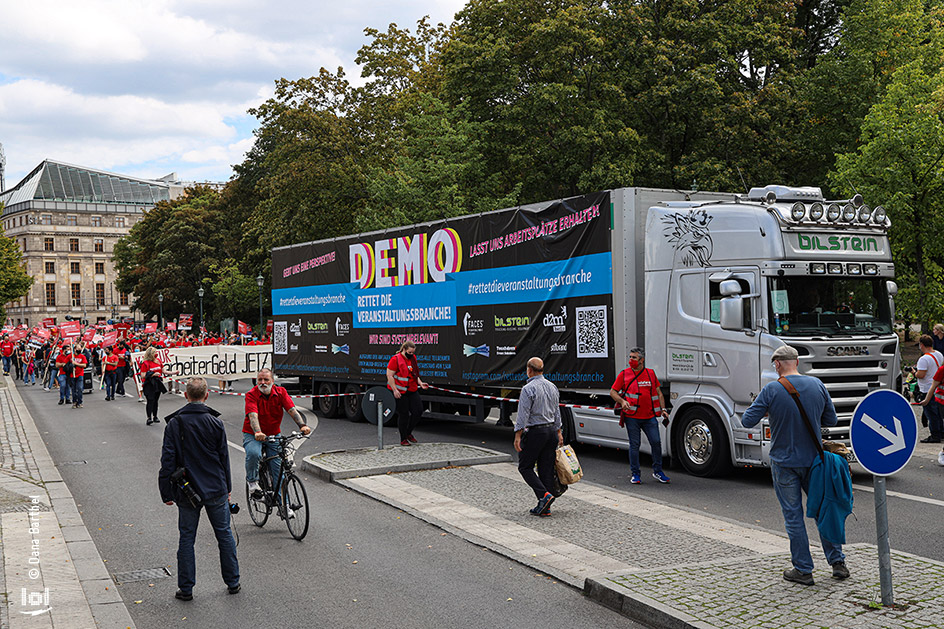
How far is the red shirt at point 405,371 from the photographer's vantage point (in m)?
15.7

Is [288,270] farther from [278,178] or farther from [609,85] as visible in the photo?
[278,178]

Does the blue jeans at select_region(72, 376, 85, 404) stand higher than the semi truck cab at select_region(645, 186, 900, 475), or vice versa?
the semi truck cab at select_region(645, 186, 900, 475)

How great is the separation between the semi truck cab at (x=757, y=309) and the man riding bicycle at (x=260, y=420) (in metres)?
5.53

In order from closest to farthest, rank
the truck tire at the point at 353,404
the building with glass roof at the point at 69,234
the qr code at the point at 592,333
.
A: the qr code at the point at 592,333
the truck tire at the point at 353,404
the building with glass roof at the point at 69,234

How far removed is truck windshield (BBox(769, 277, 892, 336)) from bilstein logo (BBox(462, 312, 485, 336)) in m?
5.76

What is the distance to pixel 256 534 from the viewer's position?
9562 mm

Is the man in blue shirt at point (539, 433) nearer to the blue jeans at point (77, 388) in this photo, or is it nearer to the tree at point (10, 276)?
the blue jeans at point (77, 388)

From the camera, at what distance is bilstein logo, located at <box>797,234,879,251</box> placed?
1184cm

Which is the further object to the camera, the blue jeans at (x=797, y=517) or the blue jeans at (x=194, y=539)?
the blue jeans at (x=194, y=539)

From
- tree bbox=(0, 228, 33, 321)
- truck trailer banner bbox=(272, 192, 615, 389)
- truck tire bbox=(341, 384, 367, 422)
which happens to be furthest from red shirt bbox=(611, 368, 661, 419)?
tree bbox=(0, 228, 33, 321)

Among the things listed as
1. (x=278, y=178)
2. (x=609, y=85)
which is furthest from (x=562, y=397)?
(x=278, y=178)

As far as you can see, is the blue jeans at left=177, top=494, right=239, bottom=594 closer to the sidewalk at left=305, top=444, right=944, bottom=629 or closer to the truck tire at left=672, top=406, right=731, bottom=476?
the sidewalk at left=305, top=444, right=944, bottom=629

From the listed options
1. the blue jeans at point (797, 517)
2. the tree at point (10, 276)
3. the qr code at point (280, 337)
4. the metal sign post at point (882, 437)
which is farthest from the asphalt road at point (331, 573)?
the tree at point (10, 276)

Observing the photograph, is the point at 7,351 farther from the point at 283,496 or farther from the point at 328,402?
the point at 283,496
